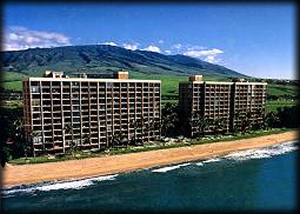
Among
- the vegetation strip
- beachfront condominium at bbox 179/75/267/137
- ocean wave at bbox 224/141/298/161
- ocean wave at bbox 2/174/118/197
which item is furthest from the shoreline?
beachfront condominium at bbox 179/75/267/137

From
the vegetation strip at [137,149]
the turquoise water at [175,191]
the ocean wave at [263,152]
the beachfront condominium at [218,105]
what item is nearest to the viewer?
the turquoise water at [175,191]

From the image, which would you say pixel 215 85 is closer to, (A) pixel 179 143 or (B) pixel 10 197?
(A) pixel 179 143

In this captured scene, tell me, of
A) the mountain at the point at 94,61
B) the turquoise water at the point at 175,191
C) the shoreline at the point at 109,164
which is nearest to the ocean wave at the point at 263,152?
the shoreline at the point at 109,164

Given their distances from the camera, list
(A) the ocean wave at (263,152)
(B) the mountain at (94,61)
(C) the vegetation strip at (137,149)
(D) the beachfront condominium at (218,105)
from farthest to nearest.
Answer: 1. (B) the mountain at (94,61)
2. (D) the beachfront condominium at (218,105)
3. (A) the ocean wave at (263,152)
4. (C) the vegetation strip at (137,149)

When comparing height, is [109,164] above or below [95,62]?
below

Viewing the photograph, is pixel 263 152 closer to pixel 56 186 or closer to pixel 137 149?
pixel 137 149

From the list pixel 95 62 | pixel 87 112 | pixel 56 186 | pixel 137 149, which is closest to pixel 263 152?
pixel 137 149

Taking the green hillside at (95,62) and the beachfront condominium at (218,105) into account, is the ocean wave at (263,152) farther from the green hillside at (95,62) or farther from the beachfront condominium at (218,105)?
the green hillside at (95,62)
